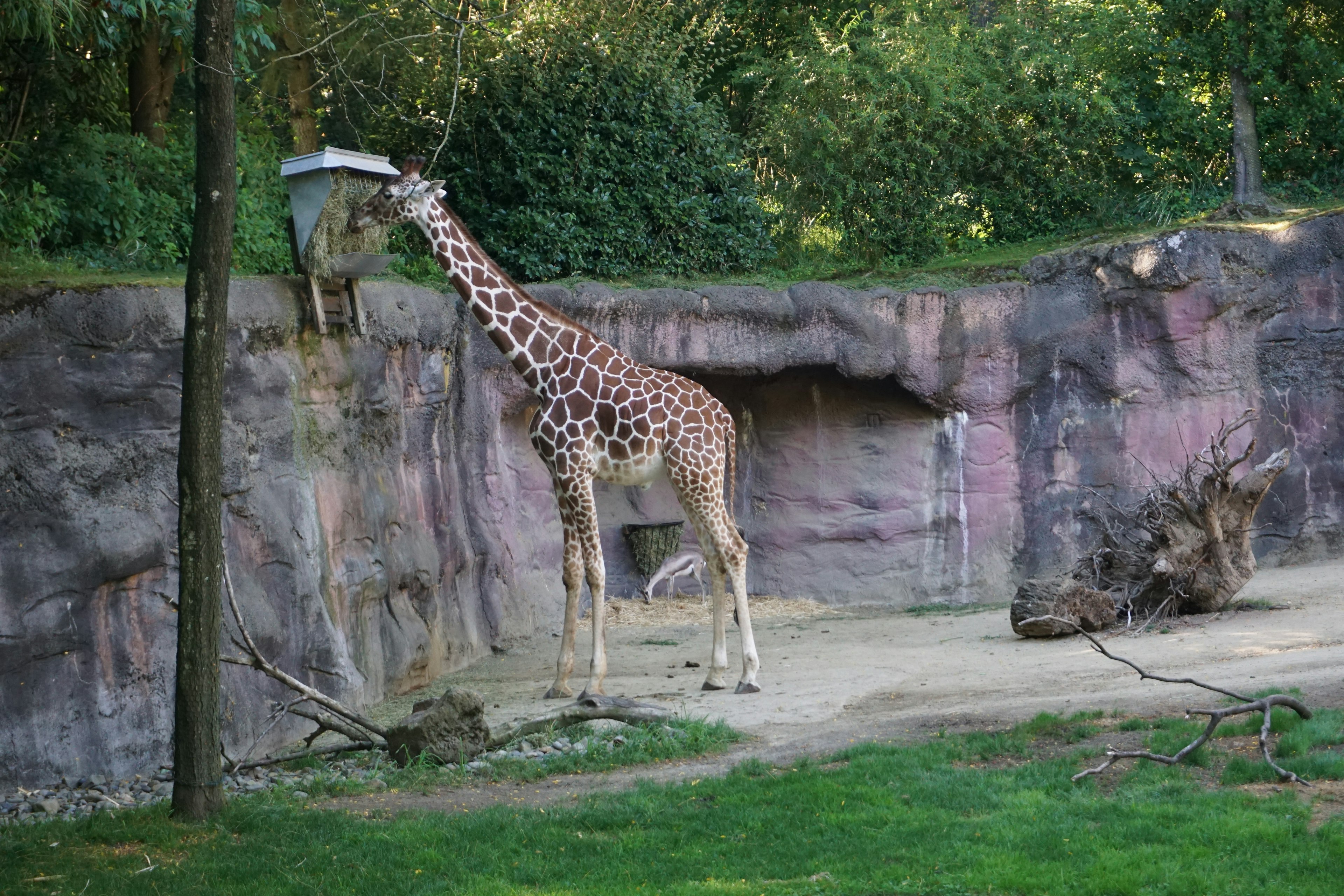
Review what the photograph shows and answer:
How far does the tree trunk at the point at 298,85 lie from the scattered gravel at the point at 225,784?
938cm

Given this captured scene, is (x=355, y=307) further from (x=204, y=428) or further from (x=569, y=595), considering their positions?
(x=204, y=428)

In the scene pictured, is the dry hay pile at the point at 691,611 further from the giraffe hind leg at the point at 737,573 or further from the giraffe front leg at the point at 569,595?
the giraffe front leg at the point at 569,595

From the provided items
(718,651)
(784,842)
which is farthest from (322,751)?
(784,842)

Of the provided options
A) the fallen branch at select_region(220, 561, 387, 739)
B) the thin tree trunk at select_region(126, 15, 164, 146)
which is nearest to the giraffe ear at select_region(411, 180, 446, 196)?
the fallen branch at select_region(220, 561, 387, 739)

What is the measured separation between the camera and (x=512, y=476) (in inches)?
520

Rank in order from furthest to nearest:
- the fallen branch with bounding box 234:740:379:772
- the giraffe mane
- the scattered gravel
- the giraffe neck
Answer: the giraffe mane
the giraffe neck
the fallen branch with bounding box 234:740:379:772
the scattered gravel

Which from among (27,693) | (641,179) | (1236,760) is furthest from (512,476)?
(1236,760)

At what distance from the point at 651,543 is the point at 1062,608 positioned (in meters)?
5.38

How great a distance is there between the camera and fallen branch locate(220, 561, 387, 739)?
698 cm

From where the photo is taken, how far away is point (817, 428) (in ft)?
47.1

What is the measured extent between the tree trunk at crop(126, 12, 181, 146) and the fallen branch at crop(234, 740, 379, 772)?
7.20 metres

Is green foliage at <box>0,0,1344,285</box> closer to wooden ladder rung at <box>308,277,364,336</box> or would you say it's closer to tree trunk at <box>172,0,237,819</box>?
wooden ladder rung at <box>308,277,364,336</box>

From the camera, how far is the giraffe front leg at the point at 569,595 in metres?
9.63

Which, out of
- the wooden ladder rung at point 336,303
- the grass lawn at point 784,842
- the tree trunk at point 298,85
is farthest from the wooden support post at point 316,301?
the tree trunk at point 298,85
